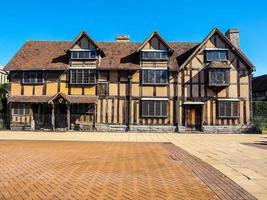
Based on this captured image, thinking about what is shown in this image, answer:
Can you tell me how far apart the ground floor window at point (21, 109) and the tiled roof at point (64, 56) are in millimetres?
3610

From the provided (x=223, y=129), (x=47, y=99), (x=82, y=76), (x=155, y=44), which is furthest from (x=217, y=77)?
(x=47, y=99)

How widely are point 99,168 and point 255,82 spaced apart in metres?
48.6

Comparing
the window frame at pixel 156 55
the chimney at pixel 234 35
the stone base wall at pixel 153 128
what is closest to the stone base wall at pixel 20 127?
the stone base wall at pixel 153 128

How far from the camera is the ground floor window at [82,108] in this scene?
27.7 meters

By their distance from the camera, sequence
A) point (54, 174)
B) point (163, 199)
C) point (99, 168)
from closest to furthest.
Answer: point (163, 199) → point (54, 174) → point (99, 168)

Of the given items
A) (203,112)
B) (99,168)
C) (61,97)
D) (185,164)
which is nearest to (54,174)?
(99,168)

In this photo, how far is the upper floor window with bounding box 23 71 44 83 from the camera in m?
28.3

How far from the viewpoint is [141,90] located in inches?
1094

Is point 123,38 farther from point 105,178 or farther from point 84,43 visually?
point 105,178

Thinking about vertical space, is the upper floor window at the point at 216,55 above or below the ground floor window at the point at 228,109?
above

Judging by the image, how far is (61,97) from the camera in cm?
2683

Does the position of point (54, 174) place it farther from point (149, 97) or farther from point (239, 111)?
point (239, 111)

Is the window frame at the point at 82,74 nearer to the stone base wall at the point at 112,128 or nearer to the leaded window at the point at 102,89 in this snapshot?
the leaded window at the point at 102,89

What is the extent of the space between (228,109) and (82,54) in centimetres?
1501
